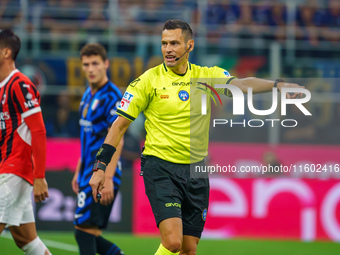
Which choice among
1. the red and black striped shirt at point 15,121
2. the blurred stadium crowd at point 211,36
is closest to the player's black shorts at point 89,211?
the red and black striped shirt at point 15,121

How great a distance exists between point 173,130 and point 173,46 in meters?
0.75

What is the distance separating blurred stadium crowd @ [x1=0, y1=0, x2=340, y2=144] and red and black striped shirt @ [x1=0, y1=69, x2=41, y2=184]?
762cm

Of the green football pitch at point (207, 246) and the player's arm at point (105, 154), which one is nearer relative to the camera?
the player's arm at point (105, 154)

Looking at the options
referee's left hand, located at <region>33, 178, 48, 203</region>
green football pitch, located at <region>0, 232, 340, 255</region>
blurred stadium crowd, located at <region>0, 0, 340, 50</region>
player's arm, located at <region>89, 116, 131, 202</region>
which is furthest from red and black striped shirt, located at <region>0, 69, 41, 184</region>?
blurred stadium crowd, located at <region>0, 0, 340, 50</region>

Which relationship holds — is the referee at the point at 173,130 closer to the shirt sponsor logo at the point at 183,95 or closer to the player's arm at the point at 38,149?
the shirt sponsor logo at the point at 183,95

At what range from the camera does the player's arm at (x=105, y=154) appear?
496 centimetres

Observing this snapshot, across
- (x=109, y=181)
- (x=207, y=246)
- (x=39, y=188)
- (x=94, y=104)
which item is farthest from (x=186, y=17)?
(x=39, y=188)

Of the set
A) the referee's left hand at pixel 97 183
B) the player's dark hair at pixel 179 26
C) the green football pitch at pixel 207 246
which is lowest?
the green football pitch at pixel 207 246

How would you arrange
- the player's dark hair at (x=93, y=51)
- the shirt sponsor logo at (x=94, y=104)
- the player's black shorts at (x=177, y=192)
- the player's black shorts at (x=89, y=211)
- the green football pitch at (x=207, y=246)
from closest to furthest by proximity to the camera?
the player's black shorts at (x=177, y=192)
the player's black shorts at (x=89, y=211)
the shirt sponsor logo at (x=94, y=104)
the player's dark hair at (x=93, y=51)
the green football pitch at (x=207, y=246)

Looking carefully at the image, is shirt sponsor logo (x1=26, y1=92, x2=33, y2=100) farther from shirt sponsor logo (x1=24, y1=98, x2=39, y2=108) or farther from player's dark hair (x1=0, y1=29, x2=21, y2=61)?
player's dark hair (x1=0, y1=29, x2=21, y2=61)

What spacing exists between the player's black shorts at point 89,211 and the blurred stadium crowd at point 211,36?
677 centimetres

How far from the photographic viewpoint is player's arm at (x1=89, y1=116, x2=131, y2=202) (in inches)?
195

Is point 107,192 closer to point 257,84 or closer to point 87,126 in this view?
point 87,126

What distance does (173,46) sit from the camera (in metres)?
5.47
